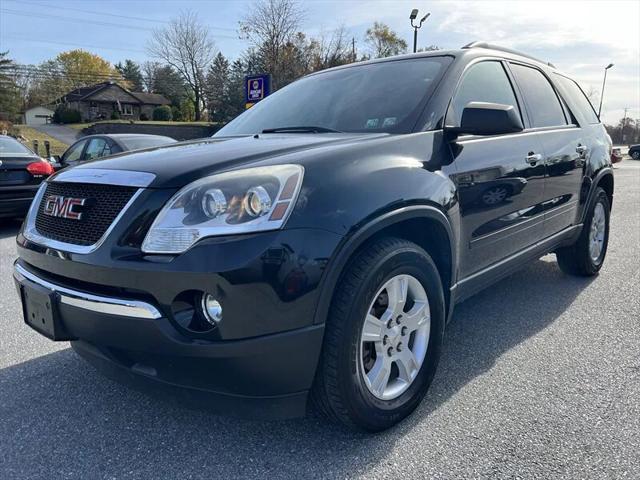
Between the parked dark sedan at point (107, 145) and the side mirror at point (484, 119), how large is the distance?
232 inches

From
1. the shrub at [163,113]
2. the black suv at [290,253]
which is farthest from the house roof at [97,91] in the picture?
the black suv at [290,253]

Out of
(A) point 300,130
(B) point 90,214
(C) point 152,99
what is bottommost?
(B) point 90,214

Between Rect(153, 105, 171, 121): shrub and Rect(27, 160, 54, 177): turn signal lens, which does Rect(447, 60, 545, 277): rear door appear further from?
Rect(153, 105, 171, 121): shrub

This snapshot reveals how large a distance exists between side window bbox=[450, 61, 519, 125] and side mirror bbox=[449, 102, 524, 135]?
216mm

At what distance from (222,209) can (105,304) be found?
1.89ft

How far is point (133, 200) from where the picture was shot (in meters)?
1.95

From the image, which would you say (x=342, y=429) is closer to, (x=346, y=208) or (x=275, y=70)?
(x=346, y=208)

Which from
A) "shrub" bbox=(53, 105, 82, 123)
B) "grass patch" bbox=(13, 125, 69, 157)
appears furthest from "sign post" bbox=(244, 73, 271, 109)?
"shrub" bbox=(53, 105, 82, 123)

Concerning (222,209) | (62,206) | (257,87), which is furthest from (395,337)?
(257,87)

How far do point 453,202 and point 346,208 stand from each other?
0.82 m

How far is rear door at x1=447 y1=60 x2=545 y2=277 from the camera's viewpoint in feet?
9.07

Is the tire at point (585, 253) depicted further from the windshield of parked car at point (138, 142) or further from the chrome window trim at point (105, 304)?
the windshield of parked car at point (138, 142)

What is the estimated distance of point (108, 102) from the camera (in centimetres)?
7425

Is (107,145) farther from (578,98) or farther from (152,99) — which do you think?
(152,99)
